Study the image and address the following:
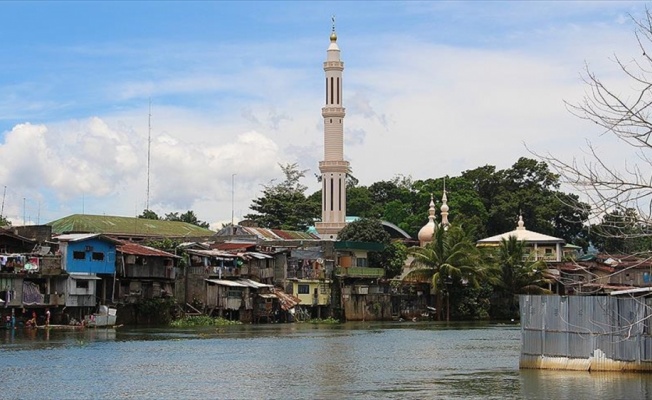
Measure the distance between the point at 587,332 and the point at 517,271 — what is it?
5582cm

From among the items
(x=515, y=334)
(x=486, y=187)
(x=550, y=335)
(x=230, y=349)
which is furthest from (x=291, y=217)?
(x=550, y=335)

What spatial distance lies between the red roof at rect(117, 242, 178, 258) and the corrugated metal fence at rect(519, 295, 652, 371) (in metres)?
36.6

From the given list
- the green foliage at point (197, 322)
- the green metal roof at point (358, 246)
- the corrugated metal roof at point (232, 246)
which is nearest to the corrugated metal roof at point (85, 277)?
the green foliage at point (197, 322)

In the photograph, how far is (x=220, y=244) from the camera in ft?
245

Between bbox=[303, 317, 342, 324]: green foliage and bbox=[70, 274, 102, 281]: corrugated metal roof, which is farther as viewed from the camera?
bbox=[303, 317, 342, 324]: green foliage

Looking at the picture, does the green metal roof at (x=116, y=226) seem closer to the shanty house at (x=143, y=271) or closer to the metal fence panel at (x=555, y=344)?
the shanty house at (x=143, y=271)

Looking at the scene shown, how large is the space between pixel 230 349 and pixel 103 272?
1851 centimetres

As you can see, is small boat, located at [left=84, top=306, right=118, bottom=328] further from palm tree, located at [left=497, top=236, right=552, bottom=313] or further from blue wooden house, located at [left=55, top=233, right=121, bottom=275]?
palm tree, located at [left=497, top=236, right=552, bottom=313]

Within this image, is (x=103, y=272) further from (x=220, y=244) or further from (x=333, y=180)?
(x=333, y=180)

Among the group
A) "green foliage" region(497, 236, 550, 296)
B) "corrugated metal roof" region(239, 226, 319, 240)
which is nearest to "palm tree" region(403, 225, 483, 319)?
"green foliage" region(497, 236, 550, 296)

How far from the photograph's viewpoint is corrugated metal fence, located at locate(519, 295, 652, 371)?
82.6 feet

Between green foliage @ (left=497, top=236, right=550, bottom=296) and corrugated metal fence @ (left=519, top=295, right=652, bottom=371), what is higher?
green foliage @ (left=497, top=236, right=550, bottom=296)

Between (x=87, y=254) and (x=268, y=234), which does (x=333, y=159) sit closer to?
(x=268, y=234)

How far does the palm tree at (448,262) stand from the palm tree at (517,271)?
12.3 feet
